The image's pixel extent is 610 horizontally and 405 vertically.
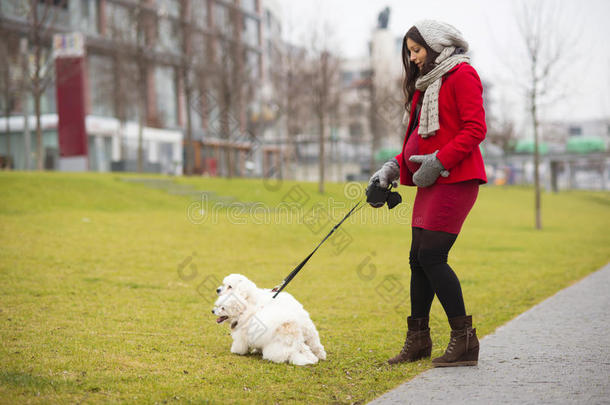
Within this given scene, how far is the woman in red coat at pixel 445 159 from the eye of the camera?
388 centimetres

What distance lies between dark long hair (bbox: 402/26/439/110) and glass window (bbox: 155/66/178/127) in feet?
148

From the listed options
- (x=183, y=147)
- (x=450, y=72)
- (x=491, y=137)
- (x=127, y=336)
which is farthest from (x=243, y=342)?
(x=491, y=137)

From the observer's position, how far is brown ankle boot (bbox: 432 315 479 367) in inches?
157

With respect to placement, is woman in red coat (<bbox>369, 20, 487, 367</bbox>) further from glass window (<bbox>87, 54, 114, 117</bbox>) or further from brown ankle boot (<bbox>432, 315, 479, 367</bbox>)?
glass window (<bbox>87, 54, 114, 117</bbox>)

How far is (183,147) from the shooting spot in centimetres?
4800

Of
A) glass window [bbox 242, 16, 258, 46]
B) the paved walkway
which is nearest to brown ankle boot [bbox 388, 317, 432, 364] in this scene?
the paved walkway

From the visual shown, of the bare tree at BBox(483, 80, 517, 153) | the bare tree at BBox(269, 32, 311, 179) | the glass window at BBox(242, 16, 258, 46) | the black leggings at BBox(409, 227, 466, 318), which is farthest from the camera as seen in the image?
the glass window at BBox(242, 16, 258, 46)

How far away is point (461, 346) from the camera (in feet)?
13.1

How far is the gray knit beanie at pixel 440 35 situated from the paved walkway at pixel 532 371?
2.22 meters

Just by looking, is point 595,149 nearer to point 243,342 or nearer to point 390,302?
point 390,302

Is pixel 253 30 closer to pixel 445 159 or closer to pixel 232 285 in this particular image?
pixel 232 285

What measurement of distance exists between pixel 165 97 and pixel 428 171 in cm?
4871

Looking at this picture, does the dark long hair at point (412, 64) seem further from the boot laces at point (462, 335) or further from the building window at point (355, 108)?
the building window at point (355, 108)

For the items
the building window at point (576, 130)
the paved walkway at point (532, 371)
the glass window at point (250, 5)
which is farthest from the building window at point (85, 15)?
the building window at point (576, 130)
